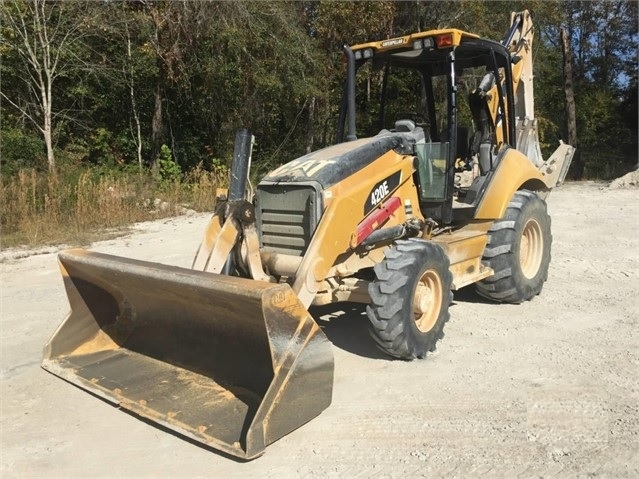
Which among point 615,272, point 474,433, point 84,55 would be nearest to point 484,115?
point 615,272

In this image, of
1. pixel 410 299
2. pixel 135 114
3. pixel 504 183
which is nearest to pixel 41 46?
pixel 135 114

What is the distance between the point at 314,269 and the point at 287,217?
2.13ft

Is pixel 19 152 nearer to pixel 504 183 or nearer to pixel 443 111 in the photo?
pixel 443 111

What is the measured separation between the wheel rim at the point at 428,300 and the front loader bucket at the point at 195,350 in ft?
3.96

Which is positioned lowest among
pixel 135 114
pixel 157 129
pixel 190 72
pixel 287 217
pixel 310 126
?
pixel 287 217

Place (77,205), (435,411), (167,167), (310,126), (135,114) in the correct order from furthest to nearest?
(310,126) < (135,114) < (167,167) < (77,205) < (435,411)

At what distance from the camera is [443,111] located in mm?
5898

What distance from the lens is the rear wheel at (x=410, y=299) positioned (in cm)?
434

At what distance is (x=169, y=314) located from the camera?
4570 millimetres

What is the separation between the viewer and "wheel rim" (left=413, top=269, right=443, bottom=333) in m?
4.67

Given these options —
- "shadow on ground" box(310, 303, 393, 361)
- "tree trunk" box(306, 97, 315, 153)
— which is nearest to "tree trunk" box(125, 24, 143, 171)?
"tree trunk" box(306, 97, 315, 153)

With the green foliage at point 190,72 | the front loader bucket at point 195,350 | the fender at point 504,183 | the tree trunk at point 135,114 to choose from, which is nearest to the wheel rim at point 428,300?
the front loader bucket at point 195,350

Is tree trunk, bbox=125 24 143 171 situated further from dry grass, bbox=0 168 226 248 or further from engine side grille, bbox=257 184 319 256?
engine side grille, bbox=257 184 319 256

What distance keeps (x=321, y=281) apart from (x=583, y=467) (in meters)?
2.06
